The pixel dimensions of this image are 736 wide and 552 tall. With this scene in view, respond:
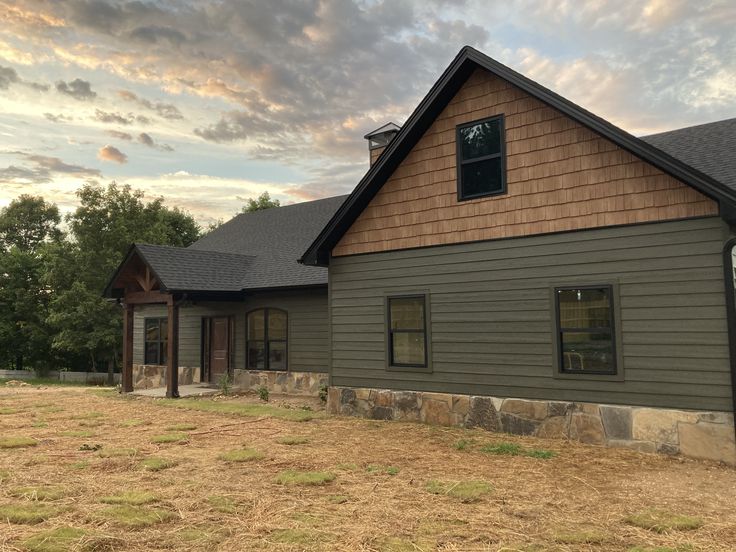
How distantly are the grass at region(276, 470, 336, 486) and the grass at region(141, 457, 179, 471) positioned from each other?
163cm

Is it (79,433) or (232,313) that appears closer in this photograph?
(79,433)

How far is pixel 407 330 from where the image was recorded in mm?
10938

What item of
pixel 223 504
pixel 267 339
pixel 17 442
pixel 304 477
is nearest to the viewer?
pixel 223 504

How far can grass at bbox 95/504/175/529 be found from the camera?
4.85m

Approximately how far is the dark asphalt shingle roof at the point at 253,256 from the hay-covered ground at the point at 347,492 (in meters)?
6.26

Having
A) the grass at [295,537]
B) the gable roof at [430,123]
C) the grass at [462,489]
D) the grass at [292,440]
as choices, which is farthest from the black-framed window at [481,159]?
the grass at [295,537]

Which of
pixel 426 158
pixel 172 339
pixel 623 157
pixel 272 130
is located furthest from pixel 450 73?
pixel 272 130

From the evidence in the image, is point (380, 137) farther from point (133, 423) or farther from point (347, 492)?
point (347, 492)

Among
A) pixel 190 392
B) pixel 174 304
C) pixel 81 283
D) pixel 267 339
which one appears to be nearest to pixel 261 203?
pixel 81 283

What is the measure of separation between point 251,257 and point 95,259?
1319 cm

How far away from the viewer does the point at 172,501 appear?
5523mm

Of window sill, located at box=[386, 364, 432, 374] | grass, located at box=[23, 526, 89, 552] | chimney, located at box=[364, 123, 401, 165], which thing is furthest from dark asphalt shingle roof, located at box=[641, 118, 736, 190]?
grass, located at box=[23, 526, 89, 552]

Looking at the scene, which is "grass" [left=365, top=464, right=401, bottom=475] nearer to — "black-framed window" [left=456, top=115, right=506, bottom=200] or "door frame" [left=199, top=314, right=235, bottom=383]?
"black-framed window" [left=456, top=115, right=506, bottom=200]

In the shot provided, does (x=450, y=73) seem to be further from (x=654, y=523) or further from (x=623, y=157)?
(x=654, y=523)
